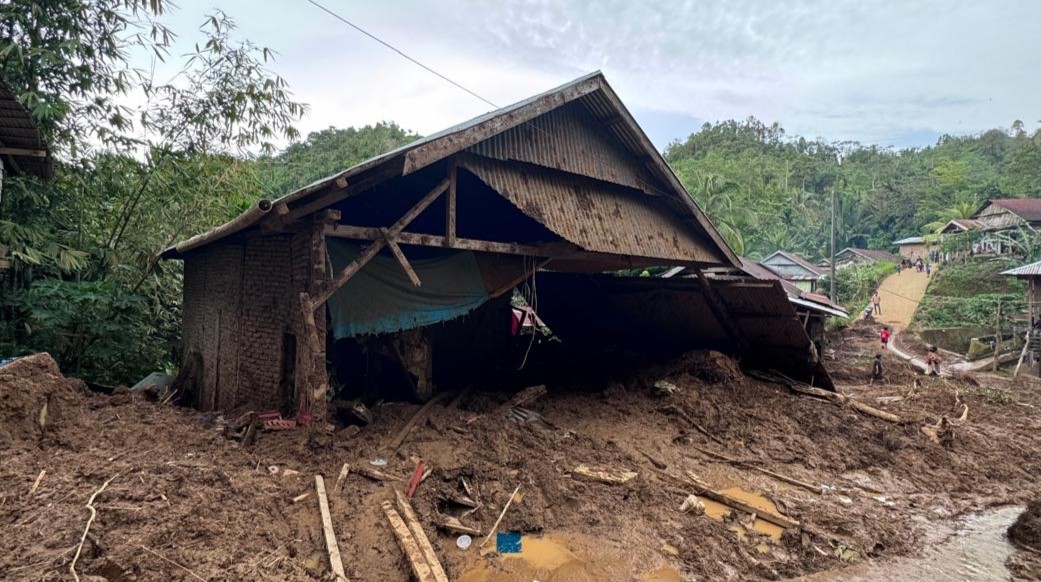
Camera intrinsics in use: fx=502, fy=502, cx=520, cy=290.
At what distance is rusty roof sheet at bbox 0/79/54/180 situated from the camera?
6.94 meters

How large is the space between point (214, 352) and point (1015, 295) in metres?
33.2

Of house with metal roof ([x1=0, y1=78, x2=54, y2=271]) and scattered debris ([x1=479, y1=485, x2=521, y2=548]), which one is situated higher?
house with metal roof ([x1=0, y1=78, x2=54, y2=271])

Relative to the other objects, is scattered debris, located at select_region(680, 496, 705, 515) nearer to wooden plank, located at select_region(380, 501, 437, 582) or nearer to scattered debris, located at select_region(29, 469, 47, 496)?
wooden plank, located at select_region(380, 501, 437, 582)

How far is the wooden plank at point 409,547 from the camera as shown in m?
3.83

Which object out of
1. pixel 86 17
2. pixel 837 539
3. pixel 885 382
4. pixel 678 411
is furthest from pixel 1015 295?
pixel 86 17

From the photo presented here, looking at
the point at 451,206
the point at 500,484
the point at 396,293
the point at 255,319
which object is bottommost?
the point at 500,484

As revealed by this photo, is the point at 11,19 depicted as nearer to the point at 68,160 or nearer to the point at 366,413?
the point at 68,160

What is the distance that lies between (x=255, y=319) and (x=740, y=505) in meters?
6.85

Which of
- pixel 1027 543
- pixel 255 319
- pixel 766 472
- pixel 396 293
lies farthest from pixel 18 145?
pixel 1027 543

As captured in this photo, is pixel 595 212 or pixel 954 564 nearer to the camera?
pixel 954 564

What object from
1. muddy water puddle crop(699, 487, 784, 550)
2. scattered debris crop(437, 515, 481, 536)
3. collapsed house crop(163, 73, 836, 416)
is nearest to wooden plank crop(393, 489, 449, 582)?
scattered debris crop(437, 515, 481, 536)

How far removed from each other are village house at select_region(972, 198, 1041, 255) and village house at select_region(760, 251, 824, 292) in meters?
9.46

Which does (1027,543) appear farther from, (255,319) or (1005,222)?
(1005,222)

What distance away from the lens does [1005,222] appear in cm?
3244
